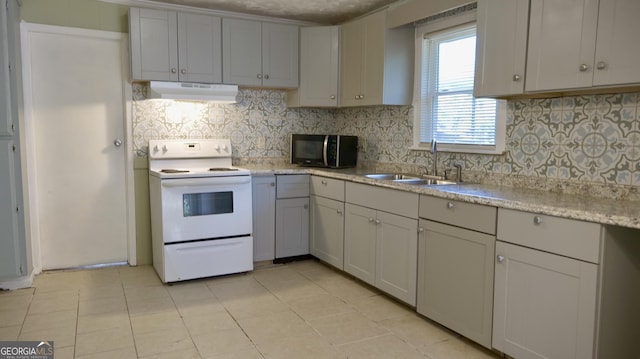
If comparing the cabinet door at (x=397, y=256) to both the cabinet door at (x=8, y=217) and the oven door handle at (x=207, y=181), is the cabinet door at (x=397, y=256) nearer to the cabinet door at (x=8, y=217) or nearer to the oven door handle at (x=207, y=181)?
the oven door handle at (x=207, y=181)

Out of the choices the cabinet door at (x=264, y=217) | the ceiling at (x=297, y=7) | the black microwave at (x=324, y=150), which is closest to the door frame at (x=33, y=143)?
the ceiling at (x=297, y=7)

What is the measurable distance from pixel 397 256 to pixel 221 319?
4.05 ft

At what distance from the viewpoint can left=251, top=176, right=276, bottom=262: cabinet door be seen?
3.95 m

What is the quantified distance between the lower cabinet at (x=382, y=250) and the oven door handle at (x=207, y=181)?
91 centimetres

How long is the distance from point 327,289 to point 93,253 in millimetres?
2120

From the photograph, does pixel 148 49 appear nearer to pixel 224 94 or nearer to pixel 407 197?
pixel 224 94

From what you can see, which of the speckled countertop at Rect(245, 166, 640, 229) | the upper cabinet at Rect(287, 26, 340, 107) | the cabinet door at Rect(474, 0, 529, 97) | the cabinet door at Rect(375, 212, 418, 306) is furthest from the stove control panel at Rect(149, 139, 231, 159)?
the cabinet door at Rect(474, 0, 529, 97)

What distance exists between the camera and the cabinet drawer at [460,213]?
7.79 feet

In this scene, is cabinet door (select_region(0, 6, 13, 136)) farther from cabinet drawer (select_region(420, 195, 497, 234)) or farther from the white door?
cabinet drawer (select_region(420, 195, 497, 234))

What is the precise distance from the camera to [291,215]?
13.4 feet

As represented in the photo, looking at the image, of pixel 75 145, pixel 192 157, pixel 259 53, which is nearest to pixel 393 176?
pixel 259 53

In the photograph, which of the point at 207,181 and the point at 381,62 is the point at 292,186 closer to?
the point at 207,181

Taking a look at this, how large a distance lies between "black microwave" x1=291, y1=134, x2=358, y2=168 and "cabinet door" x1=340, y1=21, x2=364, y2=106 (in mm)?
362

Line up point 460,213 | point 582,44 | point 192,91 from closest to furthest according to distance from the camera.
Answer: point 582,44
point 460,213
point 192,91
